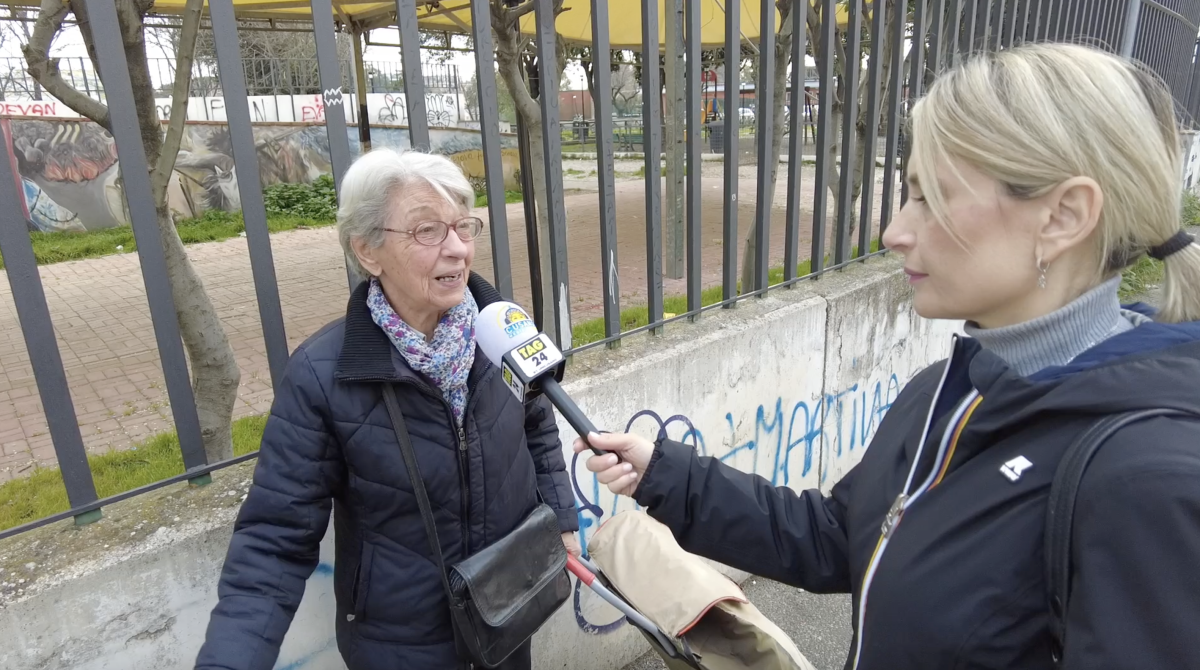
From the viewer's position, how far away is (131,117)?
5.42 ft

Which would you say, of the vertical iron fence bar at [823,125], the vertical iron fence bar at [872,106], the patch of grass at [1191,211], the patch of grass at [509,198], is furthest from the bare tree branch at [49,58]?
the patch of grass at [1191,211]

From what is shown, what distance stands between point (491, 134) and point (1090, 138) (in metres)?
1.59

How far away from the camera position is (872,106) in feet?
12.5

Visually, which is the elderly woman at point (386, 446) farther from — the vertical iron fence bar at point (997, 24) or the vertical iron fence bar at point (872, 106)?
the vertical iron fence bar at point (997, 24)

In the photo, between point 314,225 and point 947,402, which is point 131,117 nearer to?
point 947,402

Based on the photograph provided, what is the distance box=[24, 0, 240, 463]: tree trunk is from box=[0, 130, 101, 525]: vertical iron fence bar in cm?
54

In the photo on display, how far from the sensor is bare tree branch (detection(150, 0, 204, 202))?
2.30m

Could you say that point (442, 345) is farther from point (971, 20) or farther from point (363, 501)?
point (971, 20)

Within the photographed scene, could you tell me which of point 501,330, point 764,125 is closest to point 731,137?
point 764,125

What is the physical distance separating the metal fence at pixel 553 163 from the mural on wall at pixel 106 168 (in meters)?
9.79

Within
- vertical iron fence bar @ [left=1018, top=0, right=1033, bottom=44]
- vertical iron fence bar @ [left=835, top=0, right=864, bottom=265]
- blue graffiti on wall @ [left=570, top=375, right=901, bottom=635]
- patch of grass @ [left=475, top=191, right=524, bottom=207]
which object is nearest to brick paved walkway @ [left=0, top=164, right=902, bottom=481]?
patch of grass @ [left=475, top=191, right=524, bottom=207]

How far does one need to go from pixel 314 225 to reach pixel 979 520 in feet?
43.8

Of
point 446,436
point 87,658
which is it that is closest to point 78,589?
point 87,658

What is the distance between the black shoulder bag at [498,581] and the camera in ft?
5.63
